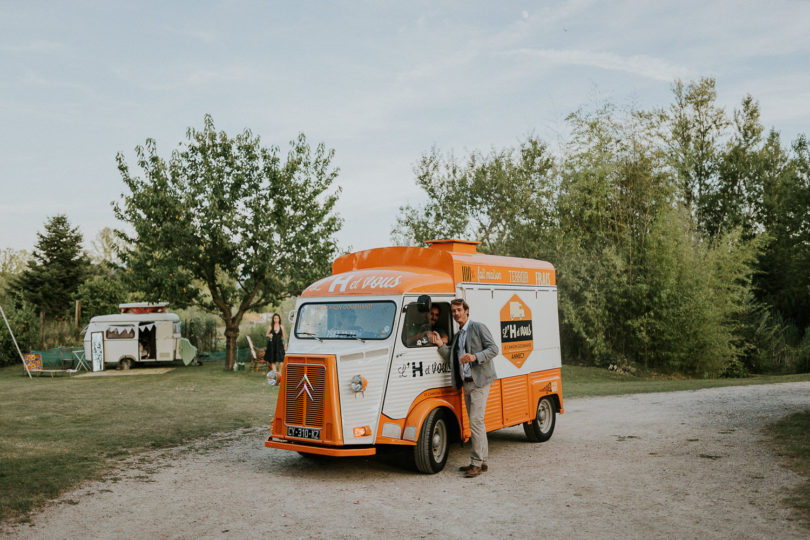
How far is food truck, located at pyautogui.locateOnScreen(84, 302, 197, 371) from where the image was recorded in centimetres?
2558

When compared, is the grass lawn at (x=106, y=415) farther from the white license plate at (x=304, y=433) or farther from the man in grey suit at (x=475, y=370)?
the man in grey suit at (x=475, y=370)

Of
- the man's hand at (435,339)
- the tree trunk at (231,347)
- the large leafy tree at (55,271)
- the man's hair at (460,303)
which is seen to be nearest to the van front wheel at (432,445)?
the man's hand at (435,339)

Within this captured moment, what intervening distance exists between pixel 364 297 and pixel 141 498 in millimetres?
3418

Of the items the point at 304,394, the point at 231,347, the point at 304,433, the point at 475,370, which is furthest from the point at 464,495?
the point at 231,347

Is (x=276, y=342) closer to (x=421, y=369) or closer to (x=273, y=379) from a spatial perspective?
(x=273, y=379)

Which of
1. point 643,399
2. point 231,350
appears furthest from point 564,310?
point 231,350

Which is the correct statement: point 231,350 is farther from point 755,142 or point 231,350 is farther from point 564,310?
point 755,142

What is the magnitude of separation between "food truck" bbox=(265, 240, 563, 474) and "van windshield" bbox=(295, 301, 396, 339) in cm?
1

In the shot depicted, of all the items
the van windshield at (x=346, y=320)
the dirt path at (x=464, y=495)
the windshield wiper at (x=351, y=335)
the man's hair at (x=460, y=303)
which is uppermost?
the man's hair at (x=460, y=303)

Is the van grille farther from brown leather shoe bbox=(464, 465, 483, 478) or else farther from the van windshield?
brown leather shoe bbox=(464, 465, 483, 478)

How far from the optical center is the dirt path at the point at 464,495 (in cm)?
605

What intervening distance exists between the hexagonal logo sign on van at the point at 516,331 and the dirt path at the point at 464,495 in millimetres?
1401

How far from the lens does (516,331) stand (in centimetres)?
987

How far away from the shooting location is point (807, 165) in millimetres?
36438
